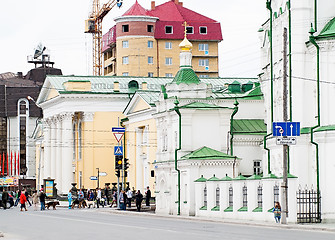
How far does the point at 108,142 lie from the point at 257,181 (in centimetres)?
5449

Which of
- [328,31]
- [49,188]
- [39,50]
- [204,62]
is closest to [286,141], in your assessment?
[328,31]

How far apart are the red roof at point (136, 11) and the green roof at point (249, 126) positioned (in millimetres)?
63651

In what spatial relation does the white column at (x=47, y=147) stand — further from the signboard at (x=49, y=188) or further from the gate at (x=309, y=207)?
the gate at (x=309, y=207)

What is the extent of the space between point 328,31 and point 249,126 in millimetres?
19042

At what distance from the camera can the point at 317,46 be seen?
45.3 metres

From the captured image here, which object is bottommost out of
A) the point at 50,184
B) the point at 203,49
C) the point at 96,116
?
the point at 50,184

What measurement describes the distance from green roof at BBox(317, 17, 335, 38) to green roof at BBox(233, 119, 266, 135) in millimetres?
16536

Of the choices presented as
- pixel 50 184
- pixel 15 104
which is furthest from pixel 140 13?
pixel 50 184

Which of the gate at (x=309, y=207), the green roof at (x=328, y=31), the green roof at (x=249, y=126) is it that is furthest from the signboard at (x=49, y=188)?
the gate at (x=309, y=207)

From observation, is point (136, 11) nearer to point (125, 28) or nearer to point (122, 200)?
point (125, 28)

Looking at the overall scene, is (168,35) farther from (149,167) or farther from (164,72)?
(149,167)

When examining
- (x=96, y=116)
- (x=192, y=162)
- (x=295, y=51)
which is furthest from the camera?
(x=96, y=116)

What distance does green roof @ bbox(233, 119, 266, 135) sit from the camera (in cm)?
6209

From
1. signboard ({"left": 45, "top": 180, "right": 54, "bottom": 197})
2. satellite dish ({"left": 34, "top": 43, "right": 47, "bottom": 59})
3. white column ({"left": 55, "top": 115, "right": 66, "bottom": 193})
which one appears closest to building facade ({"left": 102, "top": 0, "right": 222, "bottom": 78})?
satellite dish ({"left": 34, "top": 43, "right": 47, "bottom": 59})
